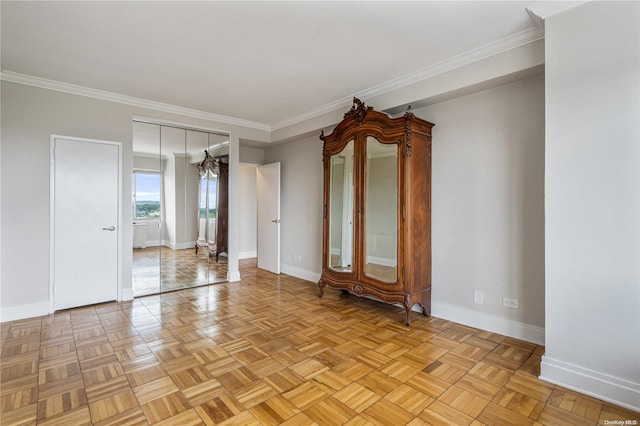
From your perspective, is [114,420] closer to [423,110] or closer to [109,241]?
[109,241]

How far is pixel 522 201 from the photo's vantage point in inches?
108

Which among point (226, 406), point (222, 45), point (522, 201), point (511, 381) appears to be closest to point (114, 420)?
point (226, 406)

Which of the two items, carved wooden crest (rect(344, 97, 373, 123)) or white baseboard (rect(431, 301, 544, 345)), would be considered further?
carved wooden crest (rect(344, 97, 373, 123))

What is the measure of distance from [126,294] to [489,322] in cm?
419

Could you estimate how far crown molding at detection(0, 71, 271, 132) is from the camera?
3.22m

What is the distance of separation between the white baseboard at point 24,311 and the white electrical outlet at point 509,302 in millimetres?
4756

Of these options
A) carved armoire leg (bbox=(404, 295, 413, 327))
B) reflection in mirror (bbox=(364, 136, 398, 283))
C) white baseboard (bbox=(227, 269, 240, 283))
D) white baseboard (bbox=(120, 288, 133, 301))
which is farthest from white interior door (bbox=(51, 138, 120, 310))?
carved armoire leg (bbox=(404, 295, 413, 327))

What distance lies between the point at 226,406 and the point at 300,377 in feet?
1.73

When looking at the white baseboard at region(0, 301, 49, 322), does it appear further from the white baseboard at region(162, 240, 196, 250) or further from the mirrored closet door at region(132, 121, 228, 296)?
the white baseboard at region(162, 240, 196, 250)

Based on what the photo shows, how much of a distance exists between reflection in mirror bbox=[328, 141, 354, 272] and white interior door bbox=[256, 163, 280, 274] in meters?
1.73

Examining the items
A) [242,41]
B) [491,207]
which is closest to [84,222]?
[242,41]

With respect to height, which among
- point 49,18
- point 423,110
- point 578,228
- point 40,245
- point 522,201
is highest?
point 49,18

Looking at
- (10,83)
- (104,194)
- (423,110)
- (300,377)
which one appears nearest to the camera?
(300,377)

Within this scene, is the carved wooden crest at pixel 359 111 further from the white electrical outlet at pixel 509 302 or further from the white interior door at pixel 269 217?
the white electrical outlet at pixel 509 302
